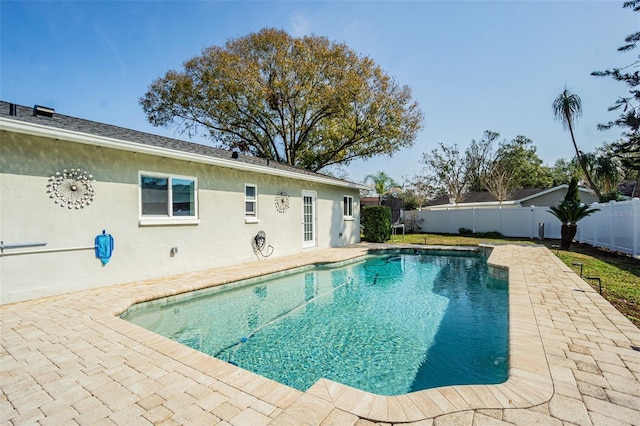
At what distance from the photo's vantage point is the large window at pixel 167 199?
7.62m

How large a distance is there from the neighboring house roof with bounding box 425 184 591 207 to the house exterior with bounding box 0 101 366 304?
22808mm

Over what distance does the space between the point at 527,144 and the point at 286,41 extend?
3216 centimetres

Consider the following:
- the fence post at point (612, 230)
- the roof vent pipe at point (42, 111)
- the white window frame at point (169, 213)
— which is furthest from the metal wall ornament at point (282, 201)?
the fence post at point (612, 230)

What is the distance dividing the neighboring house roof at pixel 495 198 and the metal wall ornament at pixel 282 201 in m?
21.1

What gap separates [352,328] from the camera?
546 cm

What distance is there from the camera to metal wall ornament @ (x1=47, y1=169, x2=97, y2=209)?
20.1 feet

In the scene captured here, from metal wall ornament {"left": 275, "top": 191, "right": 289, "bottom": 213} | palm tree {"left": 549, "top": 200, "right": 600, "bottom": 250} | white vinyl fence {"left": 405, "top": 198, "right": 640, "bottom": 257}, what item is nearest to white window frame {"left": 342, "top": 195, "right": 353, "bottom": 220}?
metal wall ornament {"left": 275, "top": 191, "right": 289, "bottom": 213}

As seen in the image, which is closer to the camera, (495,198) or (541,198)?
(541,198)

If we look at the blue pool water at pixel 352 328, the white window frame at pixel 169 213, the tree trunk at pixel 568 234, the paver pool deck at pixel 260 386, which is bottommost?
the blue pool water at pixel 352 328

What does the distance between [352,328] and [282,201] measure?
7.14 m

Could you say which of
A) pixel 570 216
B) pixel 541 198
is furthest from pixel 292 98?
pixel 541 198

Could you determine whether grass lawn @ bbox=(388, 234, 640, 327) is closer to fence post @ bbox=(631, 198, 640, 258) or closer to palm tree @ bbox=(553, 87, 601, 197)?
fence post @ bbox=(631, 198, 640, 258)

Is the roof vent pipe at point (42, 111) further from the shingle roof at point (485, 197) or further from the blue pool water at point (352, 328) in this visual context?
the shingle roof at point (485, 197)

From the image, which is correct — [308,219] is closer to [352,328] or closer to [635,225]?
[352,328]
